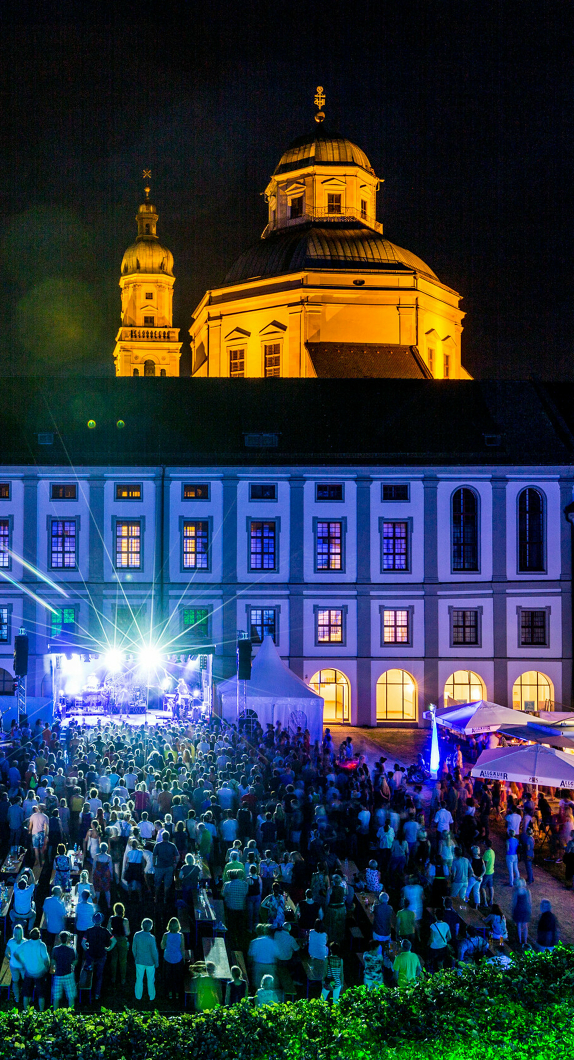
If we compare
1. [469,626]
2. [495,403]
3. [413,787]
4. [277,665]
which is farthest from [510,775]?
[495,403]

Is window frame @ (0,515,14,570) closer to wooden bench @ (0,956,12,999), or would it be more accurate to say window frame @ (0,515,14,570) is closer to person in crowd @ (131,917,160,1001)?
wooden bench @ (0,956,12,999)

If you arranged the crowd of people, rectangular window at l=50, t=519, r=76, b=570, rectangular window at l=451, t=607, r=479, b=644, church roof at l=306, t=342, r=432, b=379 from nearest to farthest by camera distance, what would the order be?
the crowd of people → rectangular window at l=451, t=607, r=479, b=644 → rectangular window at l=50, t=519, r=76, b=570 → church roof at l=306, t=342, r=432, b=379

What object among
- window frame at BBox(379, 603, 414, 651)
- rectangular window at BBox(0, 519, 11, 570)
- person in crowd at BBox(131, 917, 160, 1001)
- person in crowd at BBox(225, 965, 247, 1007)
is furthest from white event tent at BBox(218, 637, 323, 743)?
person in crowd at BBox(225, 965, 247, 1007)

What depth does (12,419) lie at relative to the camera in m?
42.5

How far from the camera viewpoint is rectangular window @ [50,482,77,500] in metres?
40.4

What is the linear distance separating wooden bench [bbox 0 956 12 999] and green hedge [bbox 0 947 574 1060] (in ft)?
12.5

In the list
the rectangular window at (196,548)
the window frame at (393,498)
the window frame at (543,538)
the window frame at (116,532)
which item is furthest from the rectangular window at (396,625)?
the window frame at (116,532)

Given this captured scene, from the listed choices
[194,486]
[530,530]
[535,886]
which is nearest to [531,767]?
[535,886]

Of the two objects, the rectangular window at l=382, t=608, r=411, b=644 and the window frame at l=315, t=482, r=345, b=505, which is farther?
the window frame at l=315, t=482, r=345, b=505

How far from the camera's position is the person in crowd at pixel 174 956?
12391 millimetres

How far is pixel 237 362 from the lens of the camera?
57469mm

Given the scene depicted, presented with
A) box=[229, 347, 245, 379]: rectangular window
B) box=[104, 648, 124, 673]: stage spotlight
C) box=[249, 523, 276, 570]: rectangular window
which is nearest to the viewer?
box=[104, 648, 124, 673]: stage spotlight

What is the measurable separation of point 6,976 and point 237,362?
1861 inches

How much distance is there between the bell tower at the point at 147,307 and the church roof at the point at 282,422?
56335mm
